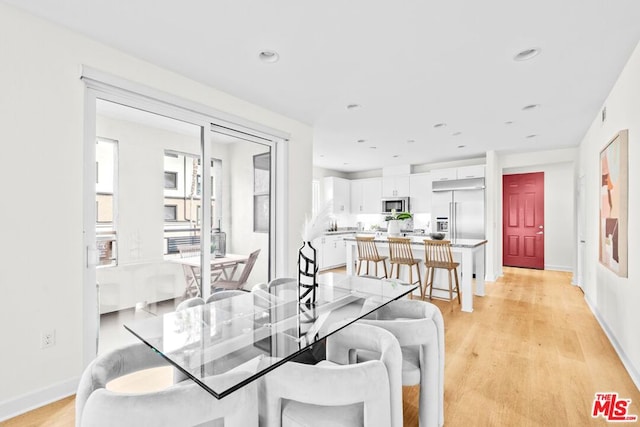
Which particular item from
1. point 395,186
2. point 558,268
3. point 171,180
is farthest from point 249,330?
point 558,268

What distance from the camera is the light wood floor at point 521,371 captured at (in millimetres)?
1916

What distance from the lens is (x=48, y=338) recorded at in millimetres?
2049

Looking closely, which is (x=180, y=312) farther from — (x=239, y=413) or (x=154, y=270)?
(x=154, y=270)

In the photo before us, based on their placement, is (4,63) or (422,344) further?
(4,63)

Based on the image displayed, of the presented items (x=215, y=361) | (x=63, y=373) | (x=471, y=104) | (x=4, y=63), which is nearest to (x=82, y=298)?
(x=63, y=373)

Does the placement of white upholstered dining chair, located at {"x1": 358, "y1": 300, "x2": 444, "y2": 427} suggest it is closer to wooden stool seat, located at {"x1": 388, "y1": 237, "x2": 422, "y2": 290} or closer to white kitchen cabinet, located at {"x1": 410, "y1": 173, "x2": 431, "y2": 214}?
wooden stool seat, located at {"x1": 388, "y1": 237, "x2": 422, "y2": 290}

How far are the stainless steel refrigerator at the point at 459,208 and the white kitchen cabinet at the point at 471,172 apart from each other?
0.12 metres

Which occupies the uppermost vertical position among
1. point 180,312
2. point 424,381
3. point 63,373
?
point 180,312

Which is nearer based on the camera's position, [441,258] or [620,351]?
[620,351]

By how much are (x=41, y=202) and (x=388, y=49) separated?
2.66 meters

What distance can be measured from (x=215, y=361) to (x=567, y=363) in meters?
2.98

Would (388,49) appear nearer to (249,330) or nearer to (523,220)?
(249,330)

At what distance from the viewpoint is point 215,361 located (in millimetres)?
1103

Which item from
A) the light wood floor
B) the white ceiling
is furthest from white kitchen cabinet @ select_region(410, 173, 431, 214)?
the light wood floor
